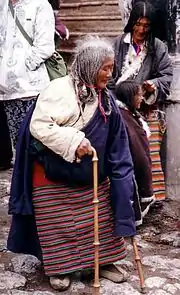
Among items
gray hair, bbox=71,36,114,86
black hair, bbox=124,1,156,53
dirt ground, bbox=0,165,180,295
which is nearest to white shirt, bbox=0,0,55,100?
black hair, bbox=124,1,156,53

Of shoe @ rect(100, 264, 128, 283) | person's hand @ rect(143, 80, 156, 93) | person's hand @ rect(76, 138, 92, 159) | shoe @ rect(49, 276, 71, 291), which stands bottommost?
shoe @ rect(100, 264, 128, 283)

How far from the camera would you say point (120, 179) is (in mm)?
4332

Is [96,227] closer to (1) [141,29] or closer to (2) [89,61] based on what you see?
(2) [89,61]

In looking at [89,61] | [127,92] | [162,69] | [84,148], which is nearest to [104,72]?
[89,61]

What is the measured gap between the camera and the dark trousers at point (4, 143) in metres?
6.86

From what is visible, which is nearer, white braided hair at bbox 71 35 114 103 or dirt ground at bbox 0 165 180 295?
white braided hair at bbox 71 35 114 103

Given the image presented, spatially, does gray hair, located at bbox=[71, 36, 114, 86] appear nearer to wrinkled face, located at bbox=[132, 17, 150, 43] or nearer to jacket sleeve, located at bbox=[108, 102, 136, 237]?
jacket sleeve, located at bbox=[108, 102, 136, 237]

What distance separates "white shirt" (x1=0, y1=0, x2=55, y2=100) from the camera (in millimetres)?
5227

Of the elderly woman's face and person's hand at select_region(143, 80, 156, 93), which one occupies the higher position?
the elderly woman's face

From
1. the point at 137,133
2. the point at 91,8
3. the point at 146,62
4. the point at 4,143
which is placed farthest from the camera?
the point at 4,143

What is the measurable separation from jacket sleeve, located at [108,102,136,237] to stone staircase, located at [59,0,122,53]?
8.14 feet

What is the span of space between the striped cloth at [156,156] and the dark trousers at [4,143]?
68.7 inches

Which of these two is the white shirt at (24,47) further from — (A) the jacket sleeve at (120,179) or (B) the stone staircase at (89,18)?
(B) the stone staircase at (89,18)

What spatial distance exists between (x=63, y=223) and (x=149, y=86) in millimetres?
1716
